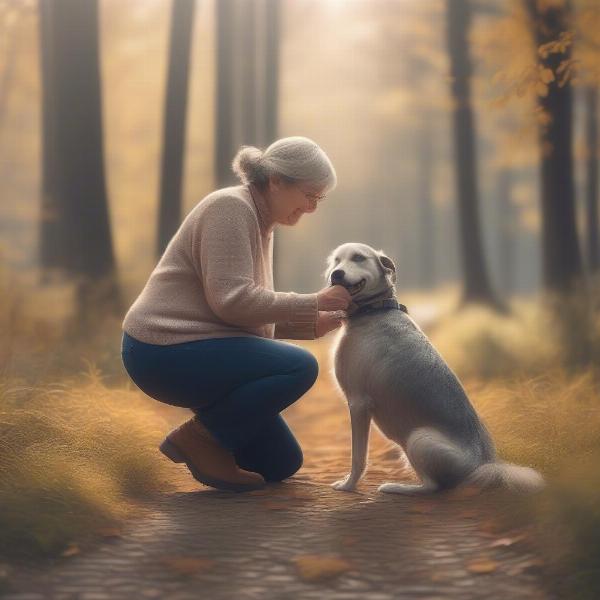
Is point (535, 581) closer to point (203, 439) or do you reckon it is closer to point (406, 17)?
point (203, 439)

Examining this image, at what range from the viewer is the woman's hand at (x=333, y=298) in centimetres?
442

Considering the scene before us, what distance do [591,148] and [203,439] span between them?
37.9 feet

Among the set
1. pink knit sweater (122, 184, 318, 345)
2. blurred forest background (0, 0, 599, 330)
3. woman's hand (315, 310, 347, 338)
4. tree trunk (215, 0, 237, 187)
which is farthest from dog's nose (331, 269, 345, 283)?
tree trunk (215, 0, 237, 187)

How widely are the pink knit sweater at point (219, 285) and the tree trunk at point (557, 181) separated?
5.29 meters

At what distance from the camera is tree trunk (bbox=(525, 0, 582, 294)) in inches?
353

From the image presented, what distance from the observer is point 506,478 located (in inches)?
163

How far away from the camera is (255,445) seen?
4.85 meters

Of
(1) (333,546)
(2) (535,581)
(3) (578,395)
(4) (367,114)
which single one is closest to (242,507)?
(1) (333,546)

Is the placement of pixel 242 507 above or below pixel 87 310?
below

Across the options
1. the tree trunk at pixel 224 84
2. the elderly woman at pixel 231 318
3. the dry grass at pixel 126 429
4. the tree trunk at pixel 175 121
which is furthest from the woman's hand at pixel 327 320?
the tree trunk at pixel 224 84

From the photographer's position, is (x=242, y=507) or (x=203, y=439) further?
(x=203, y=439)

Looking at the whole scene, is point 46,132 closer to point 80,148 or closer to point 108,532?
point 80,148

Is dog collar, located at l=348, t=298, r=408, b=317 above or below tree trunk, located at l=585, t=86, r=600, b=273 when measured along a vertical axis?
below

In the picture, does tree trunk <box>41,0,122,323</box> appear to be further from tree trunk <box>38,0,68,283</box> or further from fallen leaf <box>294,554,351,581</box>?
fallen leaf <box>294,554,351,581</box>
